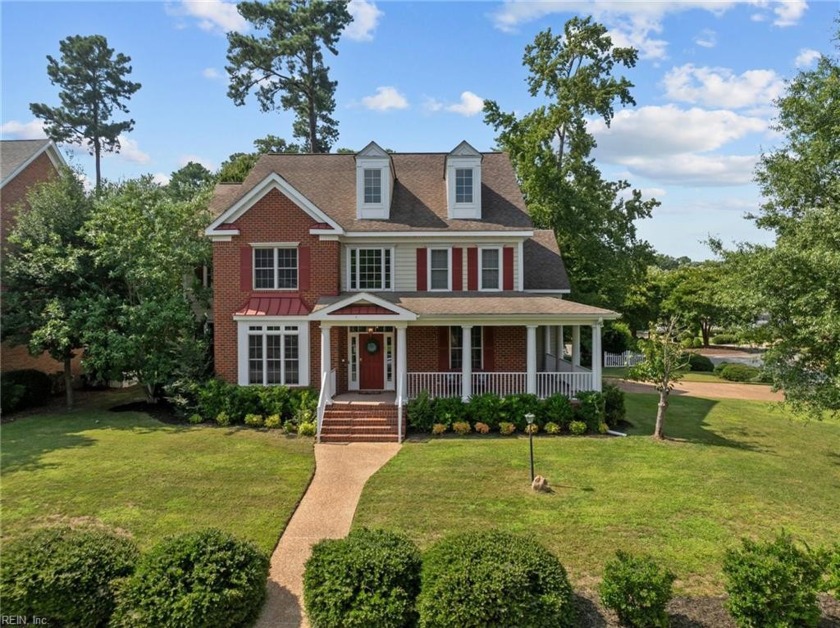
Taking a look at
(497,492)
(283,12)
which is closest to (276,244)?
(497,492)

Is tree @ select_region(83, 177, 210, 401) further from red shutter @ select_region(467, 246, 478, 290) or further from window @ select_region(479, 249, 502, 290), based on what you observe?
window @ select_region(479, 249, 502, 290)

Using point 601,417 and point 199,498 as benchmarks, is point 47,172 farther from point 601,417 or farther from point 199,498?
point 601,417

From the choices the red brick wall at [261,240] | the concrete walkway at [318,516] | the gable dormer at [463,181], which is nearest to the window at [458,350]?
the red brick wall at [261,240]

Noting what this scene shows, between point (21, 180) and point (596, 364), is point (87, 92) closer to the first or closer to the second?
point (21, 180)

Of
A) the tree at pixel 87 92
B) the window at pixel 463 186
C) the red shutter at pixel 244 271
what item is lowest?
the red shutter at pixel 244 271

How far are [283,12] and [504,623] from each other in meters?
42.3

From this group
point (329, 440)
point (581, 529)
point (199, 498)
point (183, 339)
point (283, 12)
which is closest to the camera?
point (581, 529)

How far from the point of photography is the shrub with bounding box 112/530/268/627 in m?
6.05

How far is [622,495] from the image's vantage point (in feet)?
34.3

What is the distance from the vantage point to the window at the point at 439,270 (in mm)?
19031

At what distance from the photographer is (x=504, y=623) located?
234 inches

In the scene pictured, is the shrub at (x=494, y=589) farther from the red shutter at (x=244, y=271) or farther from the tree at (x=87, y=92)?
the tree at (x=87, y=92)

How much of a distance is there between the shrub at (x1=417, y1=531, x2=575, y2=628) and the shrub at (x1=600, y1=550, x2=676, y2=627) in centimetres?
68

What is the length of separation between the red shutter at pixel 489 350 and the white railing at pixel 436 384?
1.56 metres
